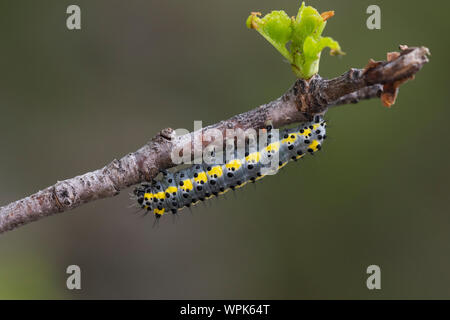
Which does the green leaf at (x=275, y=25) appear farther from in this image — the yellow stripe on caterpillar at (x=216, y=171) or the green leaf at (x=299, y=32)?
the yellow stripe on caterpillar at (x=216, y=171)

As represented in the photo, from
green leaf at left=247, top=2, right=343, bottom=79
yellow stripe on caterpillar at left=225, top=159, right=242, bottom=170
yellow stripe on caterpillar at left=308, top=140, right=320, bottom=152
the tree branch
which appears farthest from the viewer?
yellow stripe on caterpillar at left=225, top=159, right=242, bottom=170

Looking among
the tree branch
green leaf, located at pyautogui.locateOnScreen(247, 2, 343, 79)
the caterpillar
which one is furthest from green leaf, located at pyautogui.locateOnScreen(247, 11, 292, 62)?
the caterpillar

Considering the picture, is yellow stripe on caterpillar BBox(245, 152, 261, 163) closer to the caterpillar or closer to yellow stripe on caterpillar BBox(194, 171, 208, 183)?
the caterpillar

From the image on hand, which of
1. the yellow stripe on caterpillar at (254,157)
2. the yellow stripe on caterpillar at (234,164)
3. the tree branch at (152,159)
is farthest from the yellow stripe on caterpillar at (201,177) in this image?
the tree branch at (152,159)

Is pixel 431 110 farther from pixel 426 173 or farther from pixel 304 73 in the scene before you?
pixel 304 73


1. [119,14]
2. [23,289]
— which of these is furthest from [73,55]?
[23,289]

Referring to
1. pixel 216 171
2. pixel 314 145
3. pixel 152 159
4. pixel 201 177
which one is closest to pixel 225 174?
pixel 216 171
